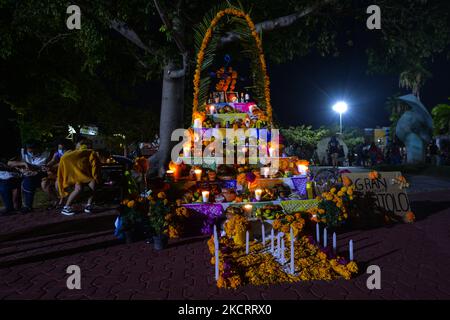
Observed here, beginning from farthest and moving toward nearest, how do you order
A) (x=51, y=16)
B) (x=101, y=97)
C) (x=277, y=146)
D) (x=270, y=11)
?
(x=101, y=97)
(x=270, y=11)
(x=51, y=16)
(x=277, y=146)

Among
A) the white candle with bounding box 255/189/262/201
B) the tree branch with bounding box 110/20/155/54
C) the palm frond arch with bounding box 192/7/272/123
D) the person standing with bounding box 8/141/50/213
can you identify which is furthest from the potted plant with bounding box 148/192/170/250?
the tree branch with bounding box 110/20/155/54

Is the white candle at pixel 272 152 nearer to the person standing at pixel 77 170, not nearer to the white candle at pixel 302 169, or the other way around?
the white candle at pixel 302 169

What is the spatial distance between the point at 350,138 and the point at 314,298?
40442 mm

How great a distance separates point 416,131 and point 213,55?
21.7 m

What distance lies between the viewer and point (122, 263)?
18.8 feet

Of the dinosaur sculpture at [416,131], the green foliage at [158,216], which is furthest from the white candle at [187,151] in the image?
the dinosaur sculpture at [416,131]

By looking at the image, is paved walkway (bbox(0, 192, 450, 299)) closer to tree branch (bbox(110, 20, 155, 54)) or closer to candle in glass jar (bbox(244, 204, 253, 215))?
candle in glass jar (bbox(244, 204, 253, 215))

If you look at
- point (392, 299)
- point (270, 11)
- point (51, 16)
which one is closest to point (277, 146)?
point (392, 299)

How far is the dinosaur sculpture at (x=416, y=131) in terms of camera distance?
25689 millimetres

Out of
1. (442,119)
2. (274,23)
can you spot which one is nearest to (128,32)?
(274,23)

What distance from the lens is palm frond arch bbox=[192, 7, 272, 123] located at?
30.7ft

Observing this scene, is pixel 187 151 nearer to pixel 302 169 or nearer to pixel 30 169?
pixel 302 169

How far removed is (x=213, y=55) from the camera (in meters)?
9.67
